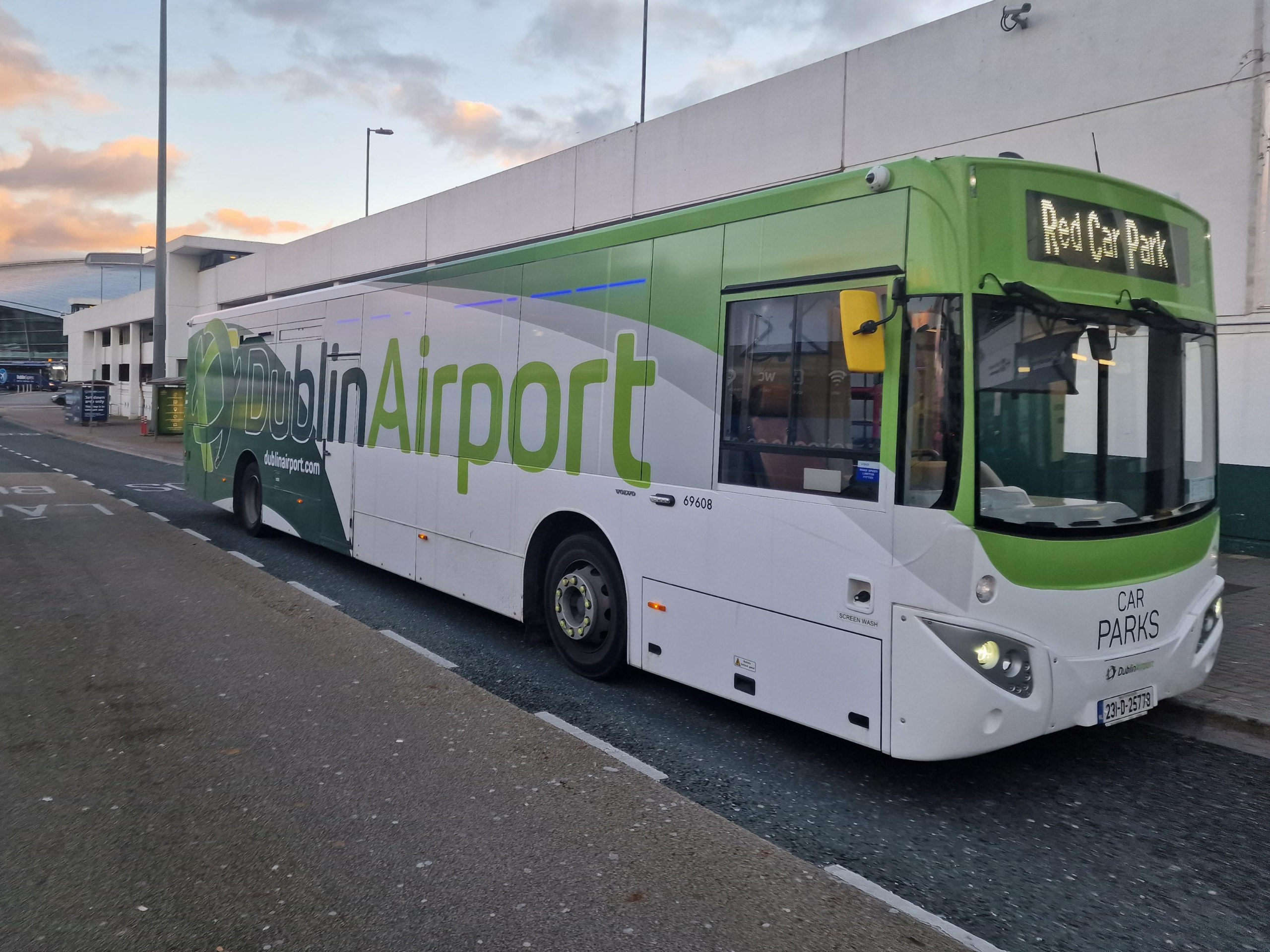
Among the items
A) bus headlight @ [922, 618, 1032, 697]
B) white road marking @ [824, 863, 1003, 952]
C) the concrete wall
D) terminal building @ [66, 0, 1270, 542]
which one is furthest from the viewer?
the concrete wall

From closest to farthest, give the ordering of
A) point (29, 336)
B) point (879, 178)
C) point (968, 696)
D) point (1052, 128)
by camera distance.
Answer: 1. point (968, 696)
2. point (879, 178)
3. point (1052, 128)
4. point (29, 336)

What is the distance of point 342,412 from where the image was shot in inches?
374

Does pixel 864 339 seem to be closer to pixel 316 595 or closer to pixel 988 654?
pixel 988 654

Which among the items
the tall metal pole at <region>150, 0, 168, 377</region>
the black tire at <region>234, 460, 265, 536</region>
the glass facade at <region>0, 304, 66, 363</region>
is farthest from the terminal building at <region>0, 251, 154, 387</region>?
the black tire at <region>234, 460, 265, 536</region>

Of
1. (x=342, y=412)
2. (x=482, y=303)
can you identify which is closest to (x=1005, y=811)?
(x=482, y=303)

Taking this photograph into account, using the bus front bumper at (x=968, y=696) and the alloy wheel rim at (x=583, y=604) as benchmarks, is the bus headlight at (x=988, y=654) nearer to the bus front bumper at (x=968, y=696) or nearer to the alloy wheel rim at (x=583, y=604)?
the bus front bumper at (x=968, y=696)

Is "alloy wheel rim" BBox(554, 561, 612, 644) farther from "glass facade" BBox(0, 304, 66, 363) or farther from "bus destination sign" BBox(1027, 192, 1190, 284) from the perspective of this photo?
"glass facade" BBox(0, 304, 66, 363)

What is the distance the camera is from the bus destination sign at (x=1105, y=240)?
14.4 ft

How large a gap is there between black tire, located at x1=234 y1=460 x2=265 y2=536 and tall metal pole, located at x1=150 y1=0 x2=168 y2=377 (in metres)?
20.4

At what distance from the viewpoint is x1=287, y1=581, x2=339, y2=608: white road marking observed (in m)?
8.62

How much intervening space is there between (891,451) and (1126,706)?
1.73 meters

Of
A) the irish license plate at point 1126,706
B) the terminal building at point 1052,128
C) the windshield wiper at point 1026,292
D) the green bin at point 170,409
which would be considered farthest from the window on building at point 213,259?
the irish license plate at point 1126,706

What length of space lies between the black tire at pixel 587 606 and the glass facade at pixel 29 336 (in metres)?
135

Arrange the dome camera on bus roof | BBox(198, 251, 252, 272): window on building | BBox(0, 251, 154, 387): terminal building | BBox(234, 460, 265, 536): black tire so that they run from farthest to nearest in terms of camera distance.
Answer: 1. BBox(0, 251, 154, 387): terminal building
2. BBox(198, 251, 252, 272): window on building
3. BBox(234, 460, 265, 536): black tire
4. the dome camera on bus roof
